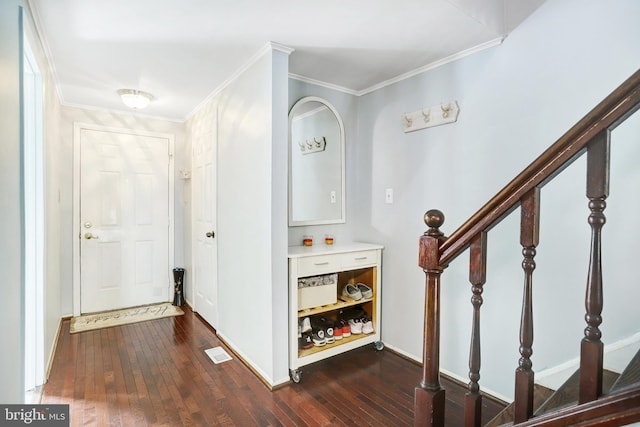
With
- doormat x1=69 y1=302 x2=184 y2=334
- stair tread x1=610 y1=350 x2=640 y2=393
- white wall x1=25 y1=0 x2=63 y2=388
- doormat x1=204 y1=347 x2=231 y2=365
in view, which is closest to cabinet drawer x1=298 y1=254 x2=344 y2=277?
doormat x1=204 y1=347 x2=231 y2=365

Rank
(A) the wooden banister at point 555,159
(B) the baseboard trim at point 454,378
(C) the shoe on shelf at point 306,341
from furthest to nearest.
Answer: (C) the shoe on shelf at point 306,341 < (B) the baseboard trim at point 454,378 < (A) the wooden banister at point 555,159

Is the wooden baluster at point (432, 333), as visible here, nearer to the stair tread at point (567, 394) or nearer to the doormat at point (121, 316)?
the stair tread at point (567, 394)

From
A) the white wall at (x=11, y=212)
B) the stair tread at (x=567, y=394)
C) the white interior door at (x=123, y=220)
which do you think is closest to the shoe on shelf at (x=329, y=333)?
the stair tread at (x=567, y=394)

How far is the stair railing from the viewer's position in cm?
82

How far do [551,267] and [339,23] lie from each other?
182 centimetres

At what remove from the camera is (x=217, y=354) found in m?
2.70

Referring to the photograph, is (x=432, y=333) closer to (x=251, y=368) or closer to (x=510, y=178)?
(x=510, y=178)

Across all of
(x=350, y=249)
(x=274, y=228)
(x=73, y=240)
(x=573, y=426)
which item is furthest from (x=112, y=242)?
(x=573, y=426)

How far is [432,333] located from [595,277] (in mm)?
538

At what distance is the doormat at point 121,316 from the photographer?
327cm

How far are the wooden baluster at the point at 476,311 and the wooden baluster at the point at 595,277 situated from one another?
28cm

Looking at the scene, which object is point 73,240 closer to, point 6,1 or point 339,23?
point 6,1

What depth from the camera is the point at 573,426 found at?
34.0 inches

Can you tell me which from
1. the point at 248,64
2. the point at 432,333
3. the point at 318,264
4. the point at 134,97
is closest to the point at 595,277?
the point at 432,333
